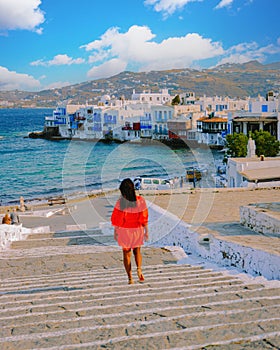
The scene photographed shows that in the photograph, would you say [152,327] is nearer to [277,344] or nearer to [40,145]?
[277,344]

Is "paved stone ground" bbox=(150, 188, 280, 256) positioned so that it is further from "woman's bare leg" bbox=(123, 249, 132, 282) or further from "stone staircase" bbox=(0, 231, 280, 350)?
"woman's bare leg" bbox=(123, 249, 132, 282)

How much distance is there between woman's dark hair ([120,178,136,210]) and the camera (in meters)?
4.28

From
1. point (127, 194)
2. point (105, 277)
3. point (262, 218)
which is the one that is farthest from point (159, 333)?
point (262, 218)

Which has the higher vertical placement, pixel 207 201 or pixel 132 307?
pixel 132 307

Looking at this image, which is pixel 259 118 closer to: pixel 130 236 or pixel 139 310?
pixel 130 236

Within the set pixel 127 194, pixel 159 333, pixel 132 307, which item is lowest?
pixel 132 307

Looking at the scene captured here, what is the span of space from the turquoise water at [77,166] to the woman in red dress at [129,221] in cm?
2375

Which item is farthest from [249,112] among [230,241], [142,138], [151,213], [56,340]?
[56,340]

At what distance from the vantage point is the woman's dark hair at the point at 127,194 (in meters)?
4.28

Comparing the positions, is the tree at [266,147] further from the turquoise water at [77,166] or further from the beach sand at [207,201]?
the beach sand at [207,201]

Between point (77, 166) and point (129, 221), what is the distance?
43947 millimetres

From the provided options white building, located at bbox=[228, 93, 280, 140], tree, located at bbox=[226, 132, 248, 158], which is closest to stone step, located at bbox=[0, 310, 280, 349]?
tree, located at bbox=[226, 132, 248, 158]

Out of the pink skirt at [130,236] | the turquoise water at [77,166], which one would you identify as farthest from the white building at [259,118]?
the pink skirt at [130,236]

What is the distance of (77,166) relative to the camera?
47875mm
